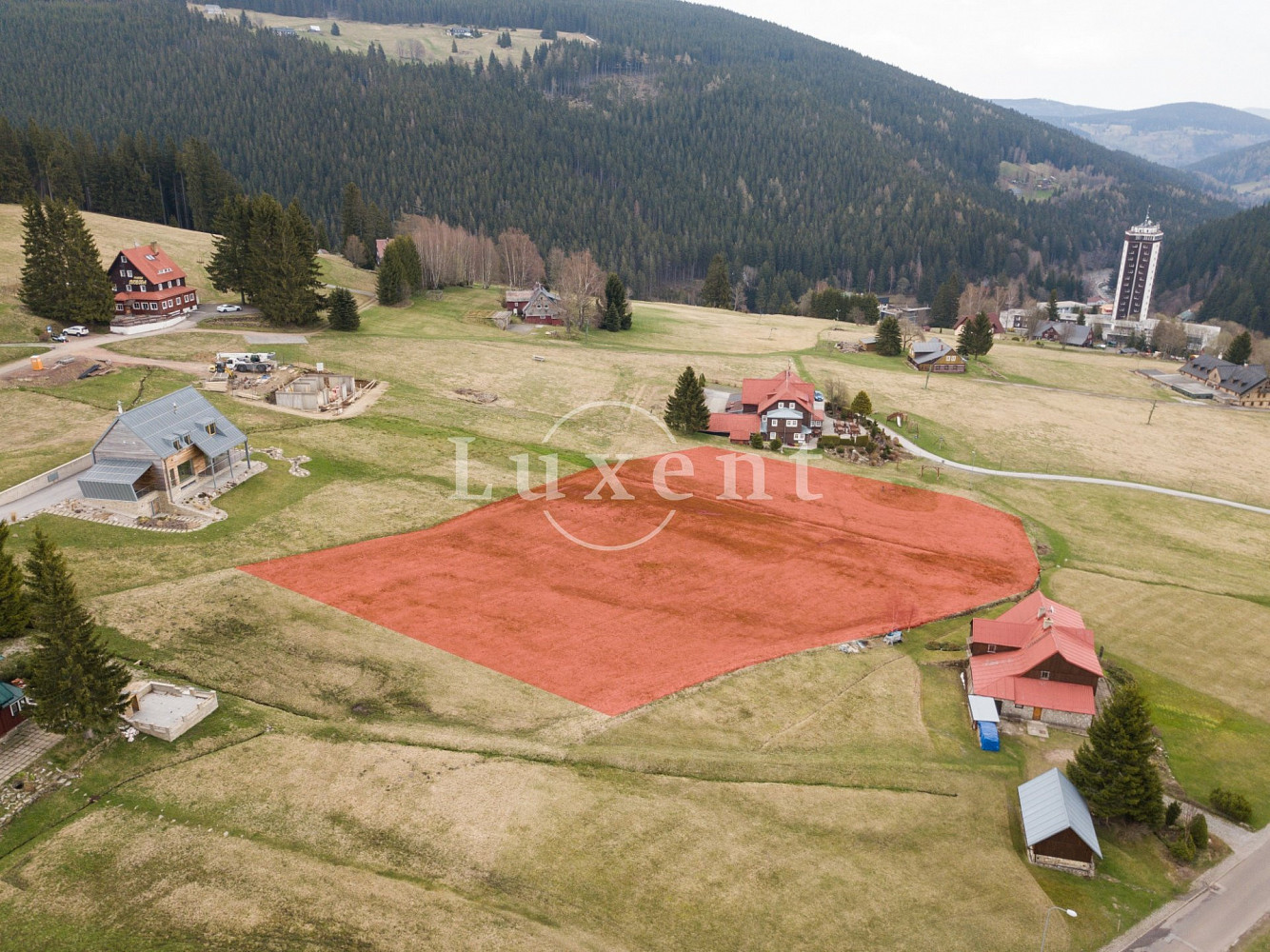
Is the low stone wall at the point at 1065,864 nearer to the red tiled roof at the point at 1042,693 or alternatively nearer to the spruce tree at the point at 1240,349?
the red tiled roof at the point at 1042,693

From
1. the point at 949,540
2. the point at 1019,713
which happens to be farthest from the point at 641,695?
the point at 949,540

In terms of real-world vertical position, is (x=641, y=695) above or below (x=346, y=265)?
below

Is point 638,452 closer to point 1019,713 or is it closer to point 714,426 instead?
point 714,426

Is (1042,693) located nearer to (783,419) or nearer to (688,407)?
(783,419)

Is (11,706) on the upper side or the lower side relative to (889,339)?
lower

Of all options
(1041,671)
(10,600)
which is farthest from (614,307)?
(10,600)
